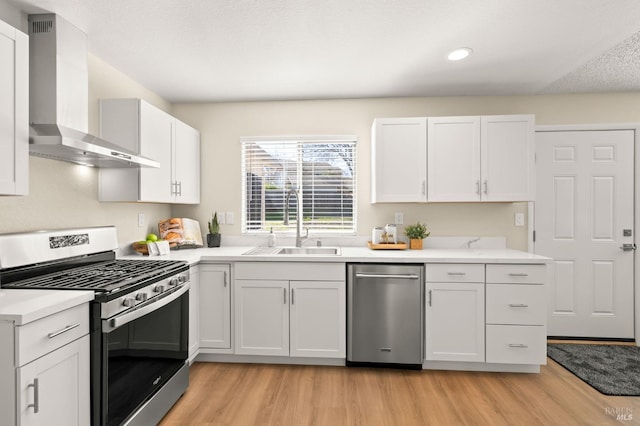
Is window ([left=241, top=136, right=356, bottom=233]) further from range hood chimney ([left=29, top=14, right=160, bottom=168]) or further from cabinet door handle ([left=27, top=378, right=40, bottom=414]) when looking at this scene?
cabinet door handle ([left=27, top=378, right=40, bottom=414])

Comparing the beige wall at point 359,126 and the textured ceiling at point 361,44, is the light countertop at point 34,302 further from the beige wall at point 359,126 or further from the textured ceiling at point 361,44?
Answer: the textured ceiling at point 361,44

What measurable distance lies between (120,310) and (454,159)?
2732mm

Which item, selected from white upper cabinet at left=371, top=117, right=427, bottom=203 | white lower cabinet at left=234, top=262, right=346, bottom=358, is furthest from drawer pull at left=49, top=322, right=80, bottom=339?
white upper cabinet at left=371, top=117, right=427, bottom=203

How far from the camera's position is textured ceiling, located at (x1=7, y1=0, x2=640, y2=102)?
1.93 meters

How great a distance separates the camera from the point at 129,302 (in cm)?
169

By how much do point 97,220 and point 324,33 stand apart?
2108 mm

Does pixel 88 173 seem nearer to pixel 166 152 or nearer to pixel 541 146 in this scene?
pixel 166 152

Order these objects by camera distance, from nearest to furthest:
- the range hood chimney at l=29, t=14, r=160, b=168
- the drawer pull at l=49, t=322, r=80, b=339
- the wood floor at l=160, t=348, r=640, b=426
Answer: the drawer pull at l=49, t=322, r=80, b=339 → the range hood chimney at l=29, t=14, r=160, b=168 → the wood floor at l=160, t=348, r=640, b=426

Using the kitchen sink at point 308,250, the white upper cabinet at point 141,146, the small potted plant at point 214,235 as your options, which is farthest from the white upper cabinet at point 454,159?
the white upper cabinet at point 141,146

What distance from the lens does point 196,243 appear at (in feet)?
10.8

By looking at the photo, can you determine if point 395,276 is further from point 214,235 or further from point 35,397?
point 35,397

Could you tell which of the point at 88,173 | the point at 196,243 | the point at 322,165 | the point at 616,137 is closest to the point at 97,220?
the point at 88,173

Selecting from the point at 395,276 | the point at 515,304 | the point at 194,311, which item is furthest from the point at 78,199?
the point at 515,304

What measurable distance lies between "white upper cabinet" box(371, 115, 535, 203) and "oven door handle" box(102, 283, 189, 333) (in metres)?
A: 1.84
